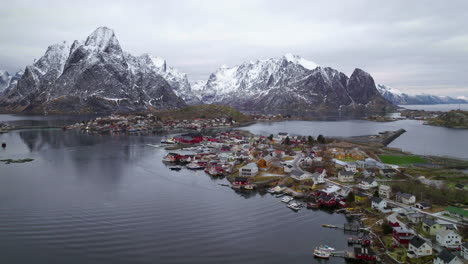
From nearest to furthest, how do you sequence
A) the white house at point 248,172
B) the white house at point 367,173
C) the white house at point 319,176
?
the white house at point 319,176 → the white house at point 367,173 → the white house at point 248,172

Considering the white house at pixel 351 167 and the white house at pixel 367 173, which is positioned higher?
the white house at pixel 351 167

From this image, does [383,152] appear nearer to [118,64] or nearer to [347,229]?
[347,229]

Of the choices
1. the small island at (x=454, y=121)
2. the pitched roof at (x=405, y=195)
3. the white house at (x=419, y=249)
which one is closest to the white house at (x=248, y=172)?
the pitched roof at (x=405, y=195)

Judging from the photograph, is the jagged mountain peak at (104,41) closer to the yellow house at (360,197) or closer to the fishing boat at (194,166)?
the fishing boat at (194,166)

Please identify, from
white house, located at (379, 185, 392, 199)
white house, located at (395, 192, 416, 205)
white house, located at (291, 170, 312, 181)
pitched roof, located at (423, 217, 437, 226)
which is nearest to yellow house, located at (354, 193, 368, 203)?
white house, located at (379, 185, 392, 199)

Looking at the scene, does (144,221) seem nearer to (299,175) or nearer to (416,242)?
(299,175)

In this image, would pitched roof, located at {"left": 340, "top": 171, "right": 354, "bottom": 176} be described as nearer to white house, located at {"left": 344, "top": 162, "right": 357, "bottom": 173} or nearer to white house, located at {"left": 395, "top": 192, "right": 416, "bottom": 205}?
white house, located at {"left": 344, "top": 162, "right": 357, "bottom": 173}
